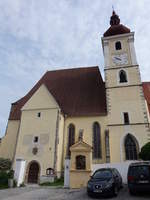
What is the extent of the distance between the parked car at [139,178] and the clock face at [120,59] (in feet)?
47.4

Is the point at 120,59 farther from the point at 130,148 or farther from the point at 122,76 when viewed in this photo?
the point at 130,148

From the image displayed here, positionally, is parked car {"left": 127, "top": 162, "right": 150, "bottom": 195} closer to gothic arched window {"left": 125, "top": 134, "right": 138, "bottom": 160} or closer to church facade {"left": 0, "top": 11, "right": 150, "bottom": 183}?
church facade {"left": 0, "top": 11, "right": 150, "bottom": 183}

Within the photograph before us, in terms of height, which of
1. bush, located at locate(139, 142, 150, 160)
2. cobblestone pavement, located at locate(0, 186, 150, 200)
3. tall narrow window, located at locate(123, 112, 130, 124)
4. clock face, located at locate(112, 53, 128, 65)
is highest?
clock face, located at locate(112, 53, 128, 65)

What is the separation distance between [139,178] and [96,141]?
976 centimetres

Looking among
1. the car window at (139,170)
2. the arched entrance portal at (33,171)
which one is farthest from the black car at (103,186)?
the arched entrance portal at (33,171)

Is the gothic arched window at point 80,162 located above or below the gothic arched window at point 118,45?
below

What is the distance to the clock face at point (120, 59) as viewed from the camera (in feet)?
67.9

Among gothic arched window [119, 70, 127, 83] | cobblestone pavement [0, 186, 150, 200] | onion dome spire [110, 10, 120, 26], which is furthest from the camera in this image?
onion dome spire [110, 10, 120, 26]

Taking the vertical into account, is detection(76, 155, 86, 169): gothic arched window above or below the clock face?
below

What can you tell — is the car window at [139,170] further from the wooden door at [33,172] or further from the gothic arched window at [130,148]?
the wooden door at [33,172]

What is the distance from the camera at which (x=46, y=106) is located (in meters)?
17.8

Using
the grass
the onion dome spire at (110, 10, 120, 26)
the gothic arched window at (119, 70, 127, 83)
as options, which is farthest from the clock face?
the grass

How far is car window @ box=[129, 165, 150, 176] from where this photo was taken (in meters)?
7.93

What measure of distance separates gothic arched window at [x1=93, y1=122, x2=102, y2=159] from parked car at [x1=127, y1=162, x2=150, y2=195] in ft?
29.4
